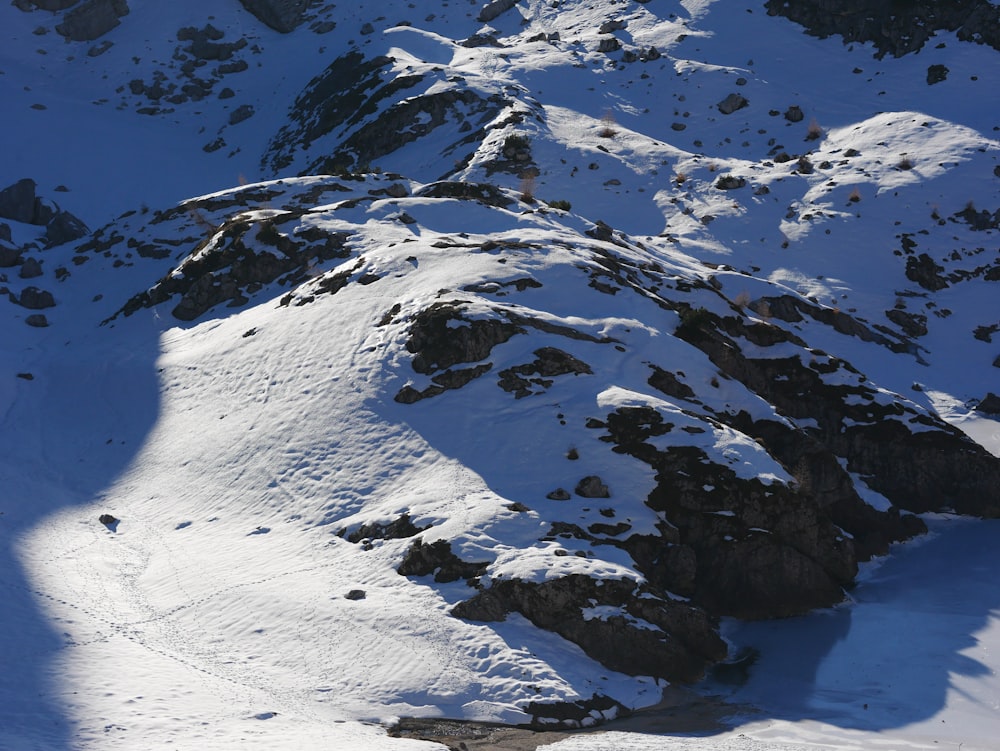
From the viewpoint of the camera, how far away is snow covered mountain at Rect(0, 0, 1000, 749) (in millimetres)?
21375

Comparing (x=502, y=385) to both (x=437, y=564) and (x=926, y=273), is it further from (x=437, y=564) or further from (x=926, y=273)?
(x=926, y=273)

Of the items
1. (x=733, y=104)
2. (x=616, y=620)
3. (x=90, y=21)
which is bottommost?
(x=616, y=620)

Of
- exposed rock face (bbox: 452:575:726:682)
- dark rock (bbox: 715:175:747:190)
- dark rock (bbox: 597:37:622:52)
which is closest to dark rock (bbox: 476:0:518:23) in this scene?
dark rock (bbox: 597:37:622:52)

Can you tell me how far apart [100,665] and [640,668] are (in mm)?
12599

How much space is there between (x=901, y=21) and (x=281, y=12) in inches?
2248

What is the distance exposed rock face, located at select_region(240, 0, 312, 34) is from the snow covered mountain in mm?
25819

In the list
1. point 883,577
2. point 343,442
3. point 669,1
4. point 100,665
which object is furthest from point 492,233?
point 669,1

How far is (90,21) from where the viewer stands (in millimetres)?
87250

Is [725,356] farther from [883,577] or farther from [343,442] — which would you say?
[343,442]

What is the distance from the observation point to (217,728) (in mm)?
17891

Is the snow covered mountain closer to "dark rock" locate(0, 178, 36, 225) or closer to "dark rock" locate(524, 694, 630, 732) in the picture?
"dark rock" locate(524, 694, 630, 732)

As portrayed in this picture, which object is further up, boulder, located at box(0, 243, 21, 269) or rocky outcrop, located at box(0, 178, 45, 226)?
rocky outcrop, located at box(0, 178, 45, 226)

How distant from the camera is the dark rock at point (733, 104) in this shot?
60094 mm

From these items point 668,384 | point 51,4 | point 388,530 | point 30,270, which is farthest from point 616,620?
point 51,4
